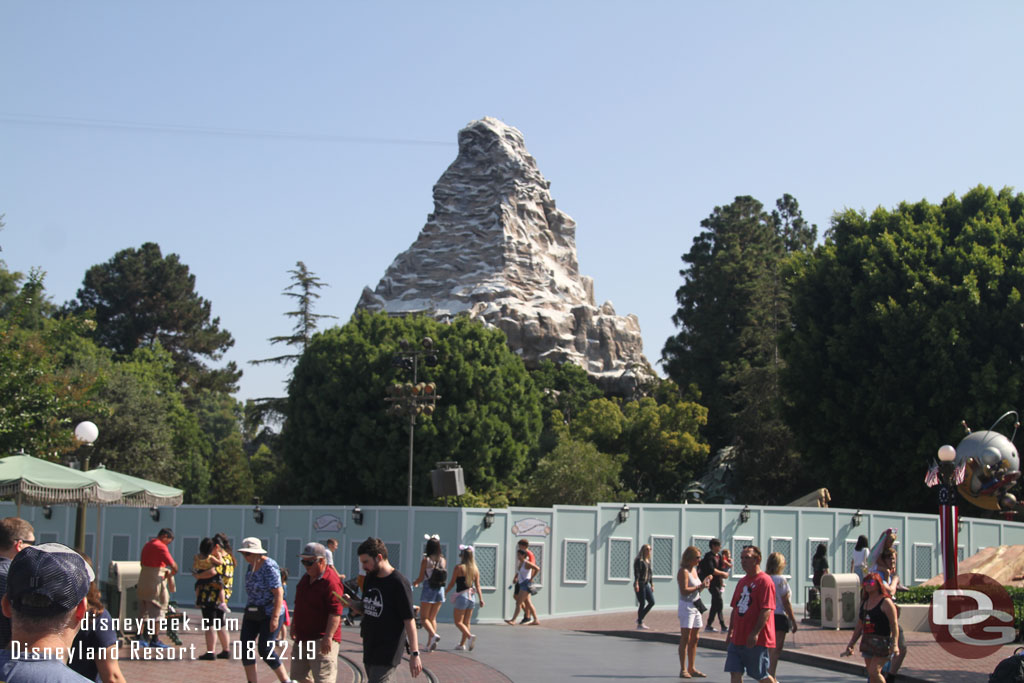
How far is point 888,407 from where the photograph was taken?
1394 inches

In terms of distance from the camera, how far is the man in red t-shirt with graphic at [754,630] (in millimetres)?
9312

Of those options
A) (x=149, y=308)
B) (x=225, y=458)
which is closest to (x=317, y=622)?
(x=225, y=458)

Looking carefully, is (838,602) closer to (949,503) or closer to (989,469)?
(949,503)

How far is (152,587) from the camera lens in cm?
1402

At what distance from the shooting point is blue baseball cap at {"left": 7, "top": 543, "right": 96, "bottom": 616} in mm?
3162

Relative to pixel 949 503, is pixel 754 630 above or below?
below

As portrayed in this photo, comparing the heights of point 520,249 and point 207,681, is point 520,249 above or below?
above

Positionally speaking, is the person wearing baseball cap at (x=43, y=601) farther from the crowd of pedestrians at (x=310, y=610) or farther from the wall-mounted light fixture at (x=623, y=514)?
the wall-mounted light fixture at (x=623, y=514)

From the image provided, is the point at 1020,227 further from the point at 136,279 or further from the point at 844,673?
the point at 136,279

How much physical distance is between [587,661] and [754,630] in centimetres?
495

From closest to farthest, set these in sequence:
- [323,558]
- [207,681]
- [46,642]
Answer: [46,642]
[323,558]
[207,681]

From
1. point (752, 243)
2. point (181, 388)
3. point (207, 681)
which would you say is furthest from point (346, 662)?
point (181, 388)

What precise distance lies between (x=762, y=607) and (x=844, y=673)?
5.15 metres

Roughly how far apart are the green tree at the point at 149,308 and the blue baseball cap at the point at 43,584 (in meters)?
78.9
